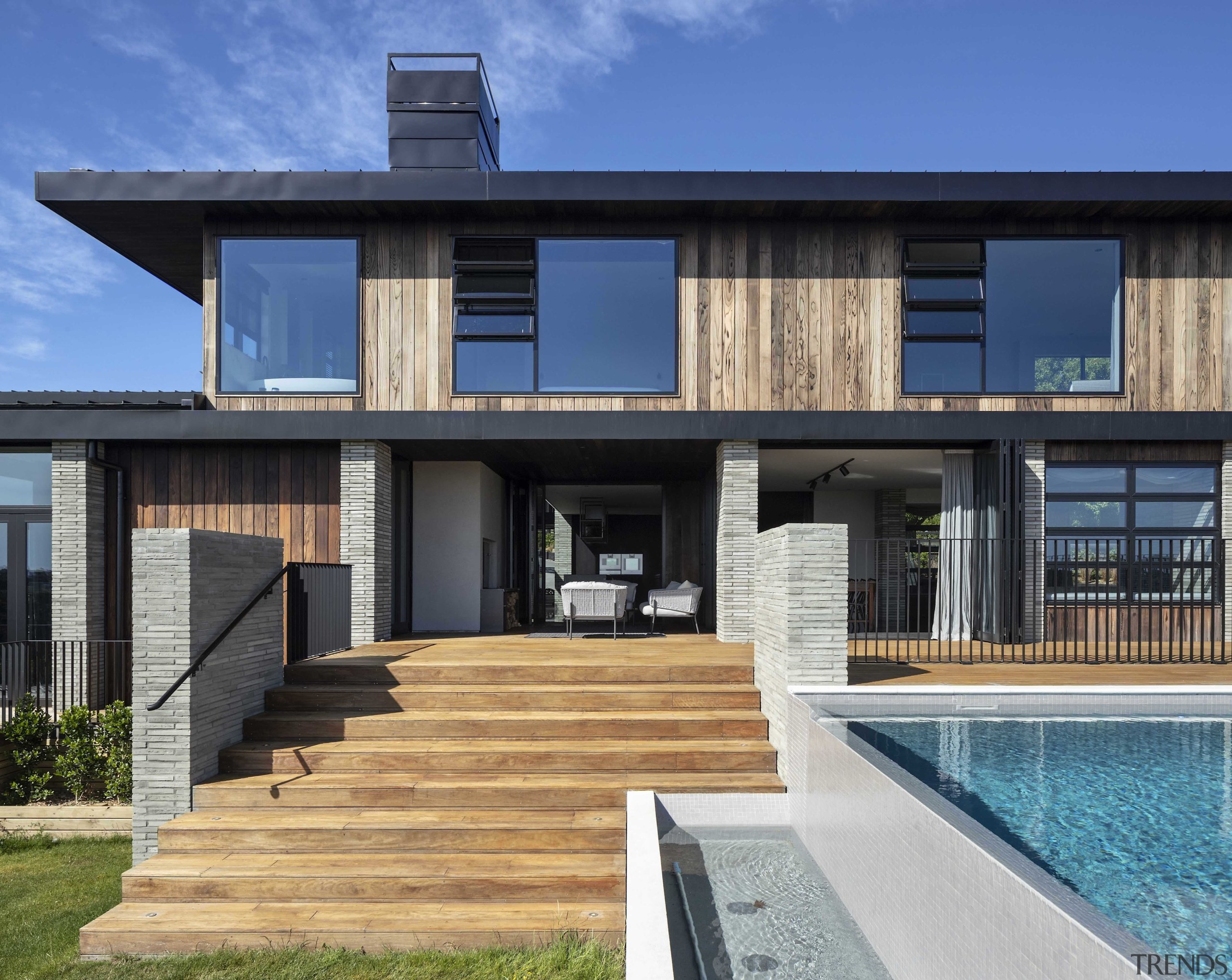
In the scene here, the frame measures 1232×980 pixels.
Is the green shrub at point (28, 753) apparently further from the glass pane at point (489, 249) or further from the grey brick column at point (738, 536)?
the grey brick column at point (738, 536)

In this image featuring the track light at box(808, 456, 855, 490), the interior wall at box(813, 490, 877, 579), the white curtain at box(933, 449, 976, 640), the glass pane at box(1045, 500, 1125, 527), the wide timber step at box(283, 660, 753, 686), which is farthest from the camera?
the interior wall at box(813, 490, 877, 579)

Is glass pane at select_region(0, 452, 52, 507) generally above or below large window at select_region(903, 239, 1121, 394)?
below

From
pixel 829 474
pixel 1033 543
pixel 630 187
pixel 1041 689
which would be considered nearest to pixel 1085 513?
pixel 1033 543

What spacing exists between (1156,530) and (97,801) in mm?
12781

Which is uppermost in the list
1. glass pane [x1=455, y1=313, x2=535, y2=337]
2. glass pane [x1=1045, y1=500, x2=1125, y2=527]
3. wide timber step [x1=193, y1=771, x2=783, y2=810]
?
glass pane [x1=455, y1=313, x2=535, y2=337]

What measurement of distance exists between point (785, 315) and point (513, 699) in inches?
238

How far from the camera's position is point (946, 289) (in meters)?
10.4

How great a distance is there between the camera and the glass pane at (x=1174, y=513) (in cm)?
1044

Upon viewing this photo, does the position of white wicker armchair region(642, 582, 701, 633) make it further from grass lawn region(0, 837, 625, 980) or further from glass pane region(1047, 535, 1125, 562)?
grass lawn region(0, 837, 625, 980)

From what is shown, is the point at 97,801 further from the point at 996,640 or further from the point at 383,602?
the point at 996,640

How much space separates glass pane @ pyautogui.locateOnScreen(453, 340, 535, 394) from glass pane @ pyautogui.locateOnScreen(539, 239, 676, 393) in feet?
0.62

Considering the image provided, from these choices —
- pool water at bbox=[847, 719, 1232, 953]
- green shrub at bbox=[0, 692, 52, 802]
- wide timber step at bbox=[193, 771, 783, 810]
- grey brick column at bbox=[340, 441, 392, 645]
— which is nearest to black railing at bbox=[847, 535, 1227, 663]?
pool water at bbox=[847, 719, 1232, 953]

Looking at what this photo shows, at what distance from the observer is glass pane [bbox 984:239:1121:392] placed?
1043 centimetres

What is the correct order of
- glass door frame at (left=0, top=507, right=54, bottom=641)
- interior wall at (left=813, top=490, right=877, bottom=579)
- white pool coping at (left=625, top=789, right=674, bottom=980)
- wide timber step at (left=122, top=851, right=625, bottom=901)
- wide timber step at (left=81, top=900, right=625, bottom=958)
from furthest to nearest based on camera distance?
interior wall at (left=813, top=490, right=877, bottom=579) < glass door frame at (left=0, top=507, right=54, bottom=641) < wide timber step at (left=122, top=851, right=625, bottom=901) < wide timber step at (left=81, top=900, right=625, bottom=958) < white pool coping at (left=625, top=789, right=674, bottom=980)
